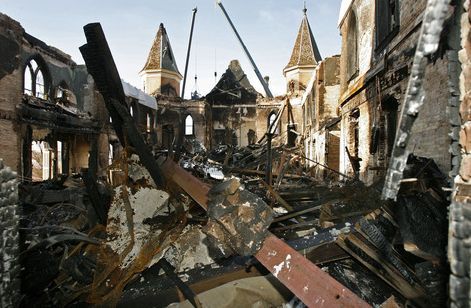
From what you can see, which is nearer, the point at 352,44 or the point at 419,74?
the point at 419,74

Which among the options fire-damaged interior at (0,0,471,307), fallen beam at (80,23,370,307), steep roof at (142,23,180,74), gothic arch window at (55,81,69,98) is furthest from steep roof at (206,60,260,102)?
fallen beam at (80,23,370,307)

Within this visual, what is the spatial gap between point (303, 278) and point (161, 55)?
33881 millimetres

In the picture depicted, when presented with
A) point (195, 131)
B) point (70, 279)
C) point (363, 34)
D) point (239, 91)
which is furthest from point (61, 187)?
point (239, 91)

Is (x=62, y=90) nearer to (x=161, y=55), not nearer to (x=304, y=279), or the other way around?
(x=161, y=55)

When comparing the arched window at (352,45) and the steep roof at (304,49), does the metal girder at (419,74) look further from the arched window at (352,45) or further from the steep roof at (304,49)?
the steep roof at (304,49)

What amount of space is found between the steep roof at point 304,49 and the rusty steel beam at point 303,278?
28.2m

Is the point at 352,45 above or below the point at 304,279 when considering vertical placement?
above

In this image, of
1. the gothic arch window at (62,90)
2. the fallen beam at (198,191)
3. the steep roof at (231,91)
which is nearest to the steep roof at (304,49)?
the steep roof at (231,91)

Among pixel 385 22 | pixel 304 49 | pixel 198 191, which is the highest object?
pixel 304 49

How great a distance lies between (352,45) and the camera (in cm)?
1118

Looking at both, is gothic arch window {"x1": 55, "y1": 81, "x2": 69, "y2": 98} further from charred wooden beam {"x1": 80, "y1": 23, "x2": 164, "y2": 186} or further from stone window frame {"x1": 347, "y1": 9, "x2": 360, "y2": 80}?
charred wooden beam {"x1": 80, "y1": 23, "x2": 164, "y2": 186}

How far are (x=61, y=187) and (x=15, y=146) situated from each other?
419cm

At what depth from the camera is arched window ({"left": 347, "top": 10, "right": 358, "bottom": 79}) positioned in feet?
35.9

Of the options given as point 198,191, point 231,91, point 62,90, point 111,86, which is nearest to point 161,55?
point 231,91
